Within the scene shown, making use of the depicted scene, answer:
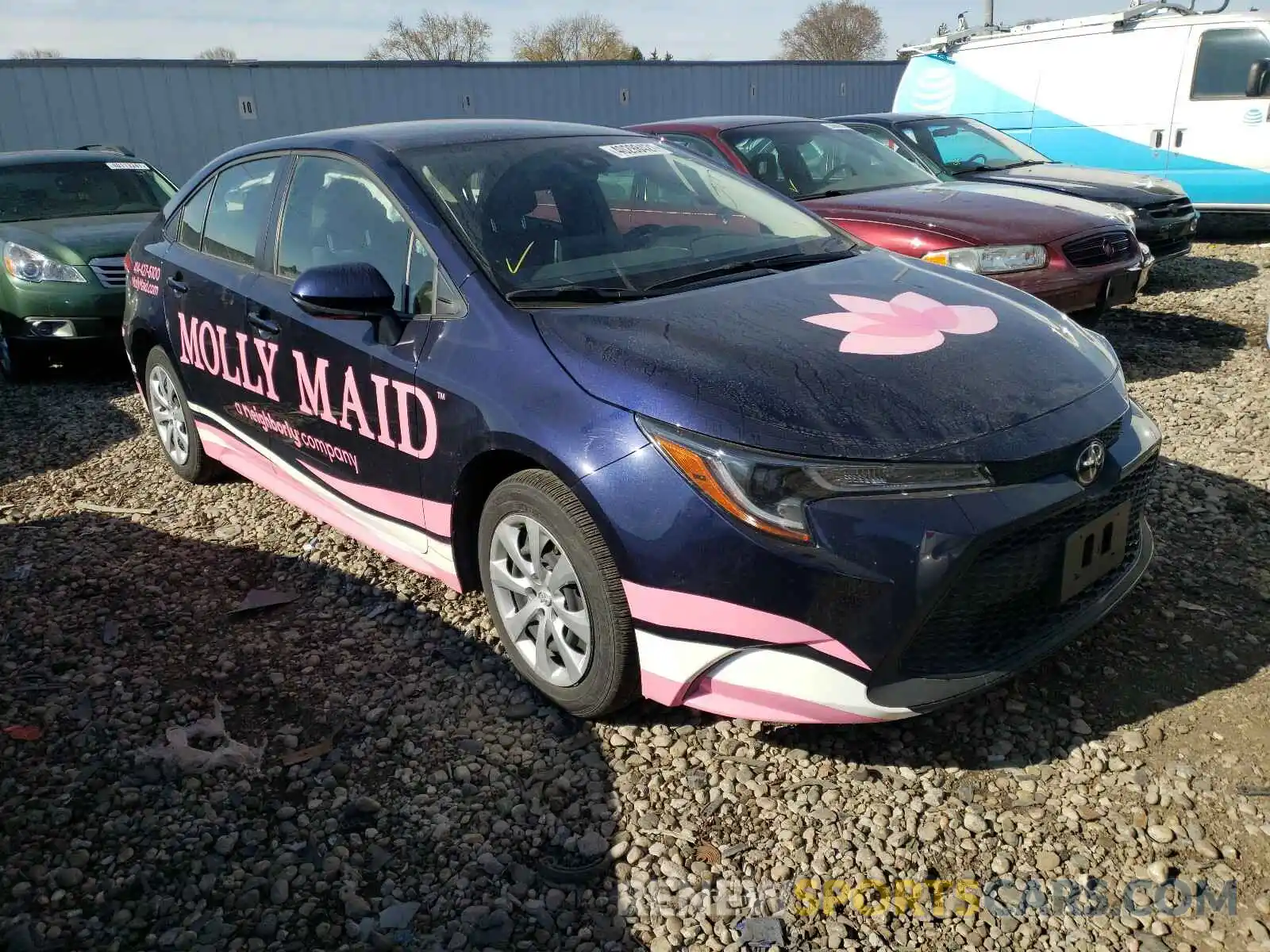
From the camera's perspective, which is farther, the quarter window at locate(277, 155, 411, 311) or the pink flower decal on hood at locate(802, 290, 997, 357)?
the quarter window at locate(277, 155, 411, 311)

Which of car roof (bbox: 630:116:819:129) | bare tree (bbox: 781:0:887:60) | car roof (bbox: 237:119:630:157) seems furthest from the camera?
bare tree (bbox: 781:0:887:60)

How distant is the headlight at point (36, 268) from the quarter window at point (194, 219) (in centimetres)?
287

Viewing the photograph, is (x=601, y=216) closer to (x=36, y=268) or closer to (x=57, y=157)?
(x=36, y=268)

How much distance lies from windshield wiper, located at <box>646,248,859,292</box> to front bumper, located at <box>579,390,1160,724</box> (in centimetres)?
88

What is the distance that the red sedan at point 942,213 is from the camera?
5605 millimetres

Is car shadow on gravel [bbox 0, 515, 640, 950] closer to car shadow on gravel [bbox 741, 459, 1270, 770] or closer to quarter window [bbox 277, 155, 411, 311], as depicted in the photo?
car shadow on gravel [bbox 741, 459, 1270, 770]

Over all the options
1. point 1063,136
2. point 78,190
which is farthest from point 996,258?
point 78,190

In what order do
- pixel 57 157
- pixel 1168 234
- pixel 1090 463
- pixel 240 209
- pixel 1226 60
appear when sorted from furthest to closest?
1. pixel 1226 60
2. pixel 57 157
3. pixel 1168 234
4. pixel 240 209
5. pixel 1090 463

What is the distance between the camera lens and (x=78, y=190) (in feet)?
26.3

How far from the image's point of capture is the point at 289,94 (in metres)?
19.1

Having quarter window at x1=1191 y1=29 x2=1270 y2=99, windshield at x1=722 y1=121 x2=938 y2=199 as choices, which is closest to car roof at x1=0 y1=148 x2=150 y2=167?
windshield at x1=722 y1=121 x2=938 y2=199

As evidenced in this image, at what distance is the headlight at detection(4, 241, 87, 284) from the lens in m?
6.84

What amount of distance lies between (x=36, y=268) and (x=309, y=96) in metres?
13.9

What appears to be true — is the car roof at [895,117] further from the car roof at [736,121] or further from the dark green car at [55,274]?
the dark green car at [55,274]
